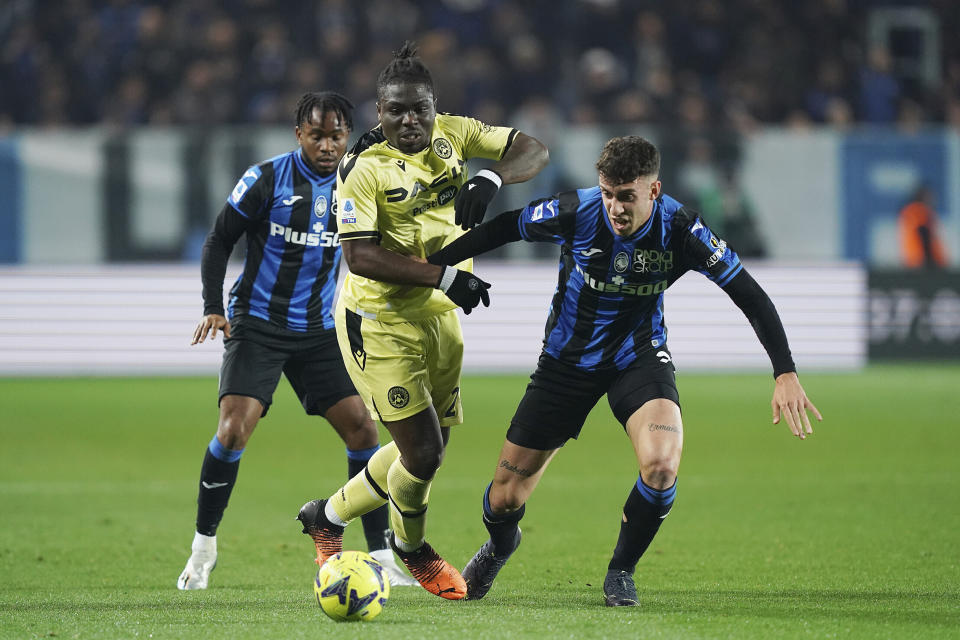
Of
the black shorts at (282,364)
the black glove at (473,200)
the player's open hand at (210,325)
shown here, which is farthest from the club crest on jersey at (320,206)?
the black glove at (473,200)

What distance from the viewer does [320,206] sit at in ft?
20.6

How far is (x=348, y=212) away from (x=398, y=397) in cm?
80

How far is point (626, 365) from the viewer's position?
5.25m

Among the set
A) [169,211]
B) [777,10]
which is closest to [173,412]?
Result: [169,211]

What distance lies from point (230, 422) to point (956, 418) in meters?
7.87

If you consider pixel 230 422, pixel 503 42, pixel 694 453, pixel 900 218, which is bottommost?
pixel 694 453

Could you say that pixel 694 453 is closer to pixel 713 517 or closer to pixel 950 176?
pixel 713 517

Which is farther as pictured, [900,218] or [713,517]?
[900,218]

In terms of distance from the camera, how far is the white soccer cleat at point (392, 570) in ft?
19.4

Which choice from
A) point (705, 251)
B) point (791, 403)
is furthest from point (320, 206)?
point (791, 403)

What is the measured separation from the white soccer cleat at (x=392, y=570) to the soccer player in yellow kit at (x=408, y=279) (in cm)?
42

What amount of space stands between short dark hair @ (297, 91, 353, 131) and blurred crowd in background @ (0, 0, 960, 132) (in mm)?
9209

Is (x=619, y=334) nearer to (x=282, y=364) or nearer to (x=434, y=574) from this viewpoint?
(x=434, y=574)

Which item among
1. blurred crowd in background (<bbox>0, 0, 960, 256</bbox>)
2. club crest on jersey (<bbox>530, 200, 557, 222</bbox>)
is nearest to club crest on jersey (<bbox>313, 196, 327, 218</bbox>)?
club crest on jersey (<bbox>530, 200, 557, 222</bbox>)
